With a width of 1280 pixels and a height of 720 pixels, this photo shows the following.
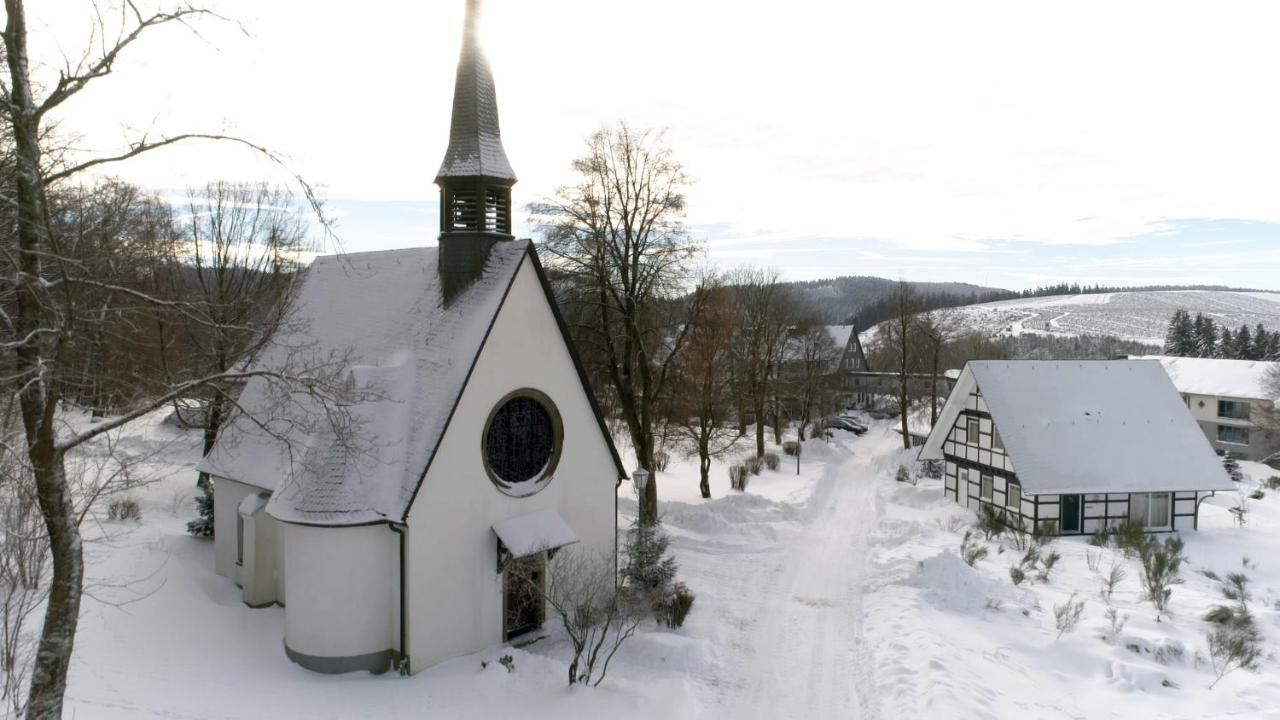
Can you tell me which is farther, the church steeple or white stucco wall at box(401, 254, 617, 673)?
the church steeple

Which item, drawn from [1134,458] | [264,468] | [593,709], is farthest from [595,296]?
[1134,458]

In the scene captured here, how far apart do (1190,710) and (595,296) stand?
51.3 feet

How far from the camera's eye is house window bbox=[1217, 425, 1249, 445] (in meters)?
48.9

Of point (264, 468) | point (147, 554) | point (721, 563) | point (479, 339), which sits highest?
point (479, 339)

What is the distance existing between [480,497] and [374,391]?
107 inches

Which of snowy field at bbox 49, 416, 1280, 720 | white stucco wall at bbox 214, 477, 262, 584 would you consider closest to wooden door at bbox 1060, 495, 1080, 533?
snowy field at bbox 49, 416, 1280, 720

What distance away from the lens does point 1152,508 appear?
24.9 metres

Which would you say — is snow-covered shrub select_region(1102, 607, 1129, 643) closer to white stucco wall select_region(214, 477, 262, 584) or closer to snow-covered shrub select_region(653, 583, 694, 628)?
snow-covered shrub select_region(653, 583, 694, 628)

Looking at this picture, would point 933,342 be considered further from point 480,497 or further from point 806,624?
point 480,497

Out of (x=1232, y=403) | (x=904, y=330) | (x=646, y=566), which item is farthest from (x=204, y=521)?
(x=1232, y=403)

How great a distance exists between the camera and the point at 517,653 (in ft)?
41.3

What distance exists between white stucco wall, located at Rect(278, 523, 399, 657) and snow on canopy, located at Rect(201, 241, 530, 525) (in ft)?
1.57

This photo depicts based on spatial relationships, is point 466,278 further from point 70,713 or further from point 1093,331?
point 1093,331

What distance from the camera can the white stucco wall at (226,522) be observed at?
1617cm
